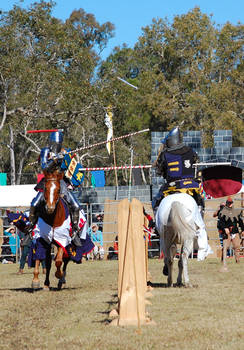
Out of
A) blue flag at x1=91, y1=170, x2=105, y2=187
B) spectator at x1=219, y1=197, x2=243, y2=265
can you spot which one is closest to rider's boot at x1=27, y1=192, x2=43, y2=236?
spectator at x1=219, y1=197, x2=243, y2=265

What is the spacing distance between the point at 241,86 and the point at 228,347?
58202mm

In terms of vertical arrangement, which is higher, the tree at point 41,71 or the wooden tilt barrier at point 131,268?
the tree at point 41,71

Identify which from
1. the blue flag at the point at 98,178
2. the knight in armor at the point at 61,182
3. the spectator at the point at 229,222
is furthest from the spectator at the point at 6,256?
the knight in armor at the point at 61,182

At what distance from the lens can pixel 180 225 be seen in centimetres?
1205

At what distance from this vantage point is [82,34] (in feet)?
210

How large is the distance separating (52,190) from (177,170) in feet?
7.62

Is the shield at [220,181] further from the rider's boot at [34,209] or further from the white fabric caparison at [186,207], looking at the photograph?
the rider's boot at [34,209]

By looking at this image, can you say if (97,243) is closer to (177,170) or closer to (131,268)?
(177,170)

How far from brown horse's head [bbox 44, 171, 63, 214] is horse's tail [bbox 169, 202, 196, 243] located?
189cm

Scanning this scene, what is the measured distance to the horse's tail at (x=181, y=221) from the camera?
39.2ft

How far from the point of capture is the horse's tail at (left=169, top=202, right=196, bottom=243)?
39.2ft

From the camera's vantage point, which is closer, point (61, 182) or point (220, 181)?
point (61, 182)

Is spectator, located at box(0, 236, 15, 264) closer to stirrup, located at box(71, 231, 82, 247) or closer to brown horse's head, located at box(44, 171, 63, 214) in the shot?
stirrup, located at box(71, 231, 82, 247)

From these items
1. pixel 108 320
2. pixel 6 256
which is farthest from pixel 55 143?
pixel 6 256
